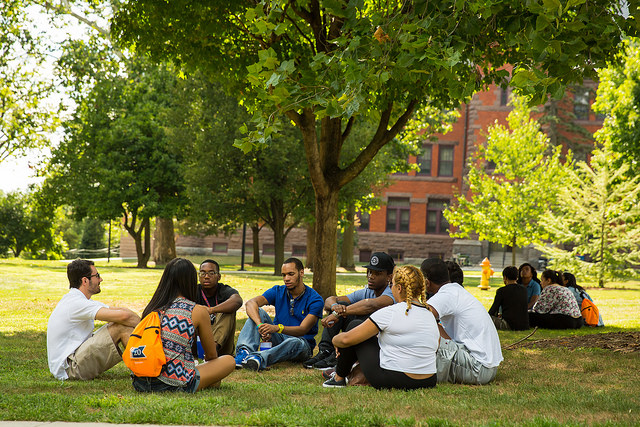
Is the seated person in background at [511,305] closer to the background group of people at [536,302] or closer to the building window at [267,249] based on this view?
the background group of people at [536,302]

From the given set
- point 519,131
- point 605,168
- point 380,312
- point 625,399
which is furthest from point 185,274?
point 519,131

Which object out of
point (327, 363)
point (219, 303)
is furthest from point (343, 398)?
point (219, 303)

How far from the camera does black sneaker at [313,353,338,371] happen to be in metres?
7.97

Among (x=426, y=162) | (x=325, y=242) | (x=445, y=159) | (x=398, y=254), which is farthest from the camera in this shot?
(x=398, y=254)

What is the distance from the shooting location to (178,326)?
5.71m

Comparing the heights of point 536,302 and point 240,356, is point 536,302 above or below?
above

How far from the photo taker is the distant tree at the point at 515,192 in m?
31.1

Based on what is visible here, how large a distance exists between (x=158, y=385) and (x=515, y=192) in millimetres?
27888

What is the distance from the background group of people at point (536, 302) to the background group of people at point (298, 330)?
3.55 m

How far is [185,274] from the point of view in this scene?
575 cm

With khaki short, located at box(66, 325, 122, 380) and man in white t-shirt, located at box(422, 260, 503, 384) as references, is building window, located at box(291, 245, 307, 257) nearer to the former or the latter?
man in white t-shirt, located at box(422, 260, 503, 384)

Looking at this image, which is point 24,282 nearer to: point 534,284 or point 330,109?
point 534,284

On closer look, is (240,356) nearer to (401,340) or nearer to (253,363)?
(253,363)

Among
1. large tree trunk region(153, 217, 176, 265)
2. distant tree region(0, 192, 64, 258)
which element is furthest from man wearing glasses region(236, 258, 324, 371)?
distant tree region(0, 192, 64, 258)
